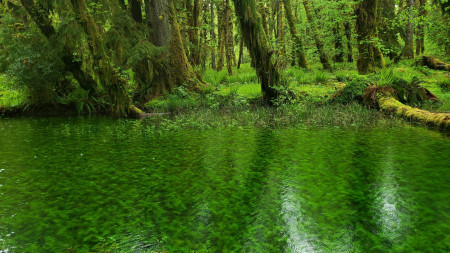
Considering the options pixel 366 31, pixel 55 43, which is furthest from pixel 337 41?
pixel 55 43

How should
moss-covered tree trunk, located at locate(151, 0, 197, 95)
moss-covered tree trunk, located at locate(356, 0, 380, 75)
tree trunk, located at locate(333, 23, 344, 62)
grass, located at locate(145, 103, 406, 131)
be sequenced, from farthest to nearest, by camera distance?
tree trunk, located at locate(333, 23, 344, 62) < moss-covered tree trunk, located at locate(151, 0, 197, 95) < moss-covered tree trunk, located at locate(356, 0, 380, 75) < grass, located at locate(145, 103, 406, 131)

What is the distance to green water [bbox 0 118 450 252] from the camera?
8.05 feet

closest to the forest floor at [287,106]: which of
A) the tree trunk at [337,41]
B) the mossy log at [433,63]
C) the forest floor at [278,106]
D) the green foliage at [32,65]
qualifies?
the forest floor at [278,106]

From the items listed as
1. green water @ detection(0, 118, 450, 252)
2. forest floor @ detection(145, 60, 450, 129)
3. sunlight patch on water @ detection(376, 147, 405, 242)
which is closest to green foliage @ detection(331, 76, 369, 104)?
forest floor @ detection(145, 60, 450, 129)

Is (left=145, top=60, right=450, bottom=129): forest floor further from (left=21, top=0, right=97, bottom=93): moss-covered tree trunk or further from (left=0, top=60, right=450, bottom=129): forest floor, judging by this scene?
(left=21, top=0, right=97, bottom=93): moss-covered tree trunk

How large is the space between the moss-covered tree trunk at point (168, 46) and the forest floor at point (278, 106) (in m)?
0.73

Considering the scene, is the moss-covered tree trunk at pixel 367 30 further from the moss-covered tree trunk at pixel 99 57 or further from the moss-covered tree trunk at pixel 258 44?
the moss-covered tree trunk at pixel 99 57

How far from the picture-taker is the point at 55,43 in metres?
12.5

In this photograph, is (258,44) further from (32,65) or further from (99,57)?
(32,65)

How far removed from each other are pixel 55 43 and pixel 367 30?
12851 millimetres

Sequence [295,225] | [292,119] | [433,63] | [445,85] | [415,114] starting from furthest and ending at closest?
[433,63] < [445,85] < [292,119] < [415,114] < [295,225]

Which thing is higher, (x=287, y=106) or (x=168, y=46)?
(x=168, y=46)

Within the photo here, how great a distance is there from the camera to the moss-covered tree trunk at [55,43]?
12508 millimetres

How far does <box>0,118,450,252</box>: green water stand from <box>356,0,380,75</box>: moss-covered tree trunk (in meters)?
7.72
